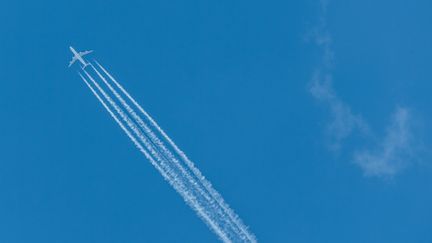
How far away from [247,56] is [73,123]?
11762 millimetres

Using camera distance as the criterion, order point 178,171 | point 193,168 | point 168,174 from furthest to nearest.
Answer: point 168,174
point 193,168
point 178,171

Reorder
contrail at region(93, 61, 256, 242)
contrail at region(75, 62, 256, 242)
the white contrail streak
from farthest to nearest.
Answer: the white contrail streak → contrail at region(75, 62, 256, 242) → contrail at region(93, 61, 256, 242)

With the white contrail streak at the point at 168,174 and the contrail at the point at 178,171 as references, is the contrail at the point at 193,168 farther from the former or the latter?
the white contrail streak at the point at 168,174

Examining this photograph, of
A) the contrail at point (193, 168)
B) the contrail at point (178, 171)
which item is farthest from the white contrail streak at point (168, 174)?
the contrail at point (193, 168)

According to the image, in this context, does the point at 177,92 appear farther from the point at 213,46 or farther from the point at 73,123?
the point at 73,123

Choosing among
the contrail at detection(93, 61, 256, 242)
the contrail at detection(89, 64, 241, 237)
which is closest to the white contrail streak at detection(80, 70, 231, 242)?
the contrail at detection(89, 64, 241, 237)

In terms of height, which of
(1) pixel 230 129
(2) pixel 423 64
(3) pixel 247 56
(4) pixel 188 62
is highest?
(4) pixel 188 62

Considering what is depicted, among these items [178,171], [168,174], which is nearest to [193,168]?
[178,171]

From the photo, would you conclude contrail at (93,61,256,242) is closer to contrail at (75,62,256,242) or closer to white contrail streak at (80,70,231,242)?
contrail at (75,62,256,242)

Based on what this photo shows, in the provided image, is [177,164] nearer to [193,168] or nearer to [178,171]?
[178,171]

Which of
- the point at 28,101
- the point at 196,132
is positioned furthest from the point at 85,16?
the point at 196,132

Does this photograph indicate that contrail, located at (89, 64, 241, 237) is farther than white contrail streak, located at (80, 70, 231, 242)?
No

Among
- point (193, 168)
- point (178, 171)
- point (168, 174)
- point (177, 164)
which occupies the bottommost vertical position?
point (193, 168)

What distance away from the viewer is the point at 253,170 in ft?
106
